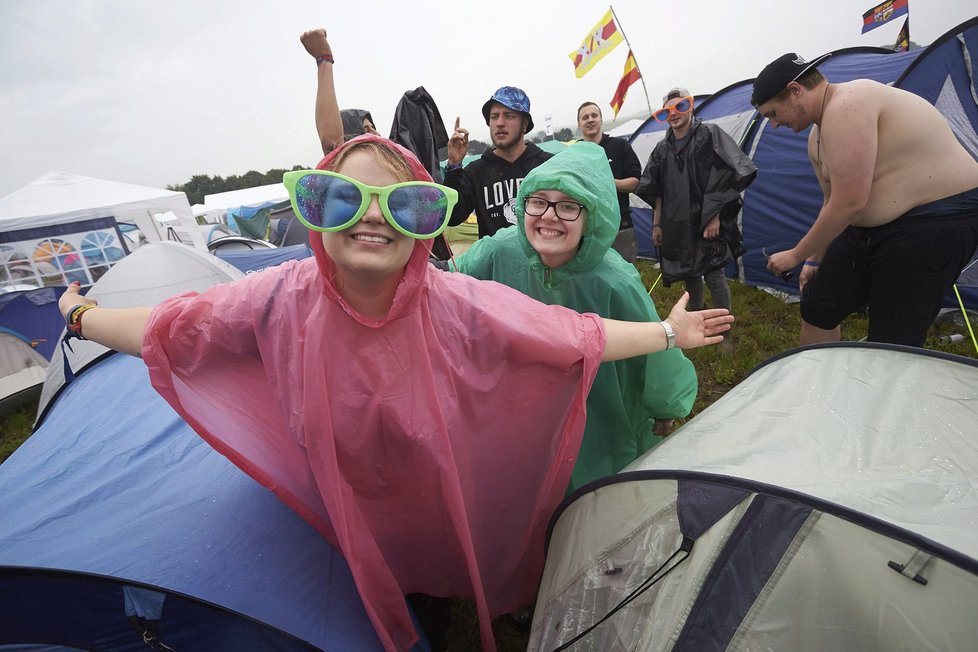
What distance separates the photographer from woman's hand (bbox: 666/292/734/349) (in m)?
1.34

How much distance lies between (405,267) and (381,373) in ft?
0.95

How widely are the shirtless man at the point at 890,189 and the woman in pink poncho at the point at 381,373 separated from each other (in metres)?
1.28

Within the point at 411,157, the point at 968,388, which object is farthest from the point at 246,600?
the point at 968,388

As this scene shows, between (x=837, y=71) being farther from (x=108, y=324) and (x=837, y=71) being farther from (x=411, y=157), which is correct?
(x=108, y=324)

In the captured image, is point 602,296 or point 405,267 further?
point 602,296

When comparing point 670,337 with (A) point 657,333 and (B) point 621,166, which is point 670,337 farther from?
(B) point 621,166

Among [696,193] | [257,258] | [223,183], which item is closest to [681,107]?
[696,193]

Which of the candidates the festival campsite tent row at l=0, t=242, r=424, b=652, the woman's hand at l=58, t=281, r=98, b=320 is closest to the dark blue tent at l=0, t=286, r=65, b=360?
the festival campsite tent row at l=0, t=242, r=424, b=652

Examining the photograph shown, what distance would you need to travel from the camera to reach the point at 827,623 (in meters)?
0.81

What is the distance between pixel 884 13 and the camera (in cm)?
633

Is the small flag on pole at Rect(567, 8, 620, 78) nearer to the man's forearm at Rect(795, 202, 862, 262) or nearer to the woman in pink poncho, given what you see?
the man's forearm at Rect(795, 202, 862, 262)

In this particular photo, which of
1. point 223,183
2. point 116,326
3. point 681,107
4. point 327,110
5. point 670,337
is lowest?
point 670,337

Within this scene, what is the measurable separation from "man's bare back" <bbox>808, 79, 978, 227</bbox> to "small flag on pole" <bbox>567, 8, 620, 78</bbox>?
6.58 m

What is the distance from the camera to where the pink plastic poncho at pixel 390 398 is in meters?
1.19
